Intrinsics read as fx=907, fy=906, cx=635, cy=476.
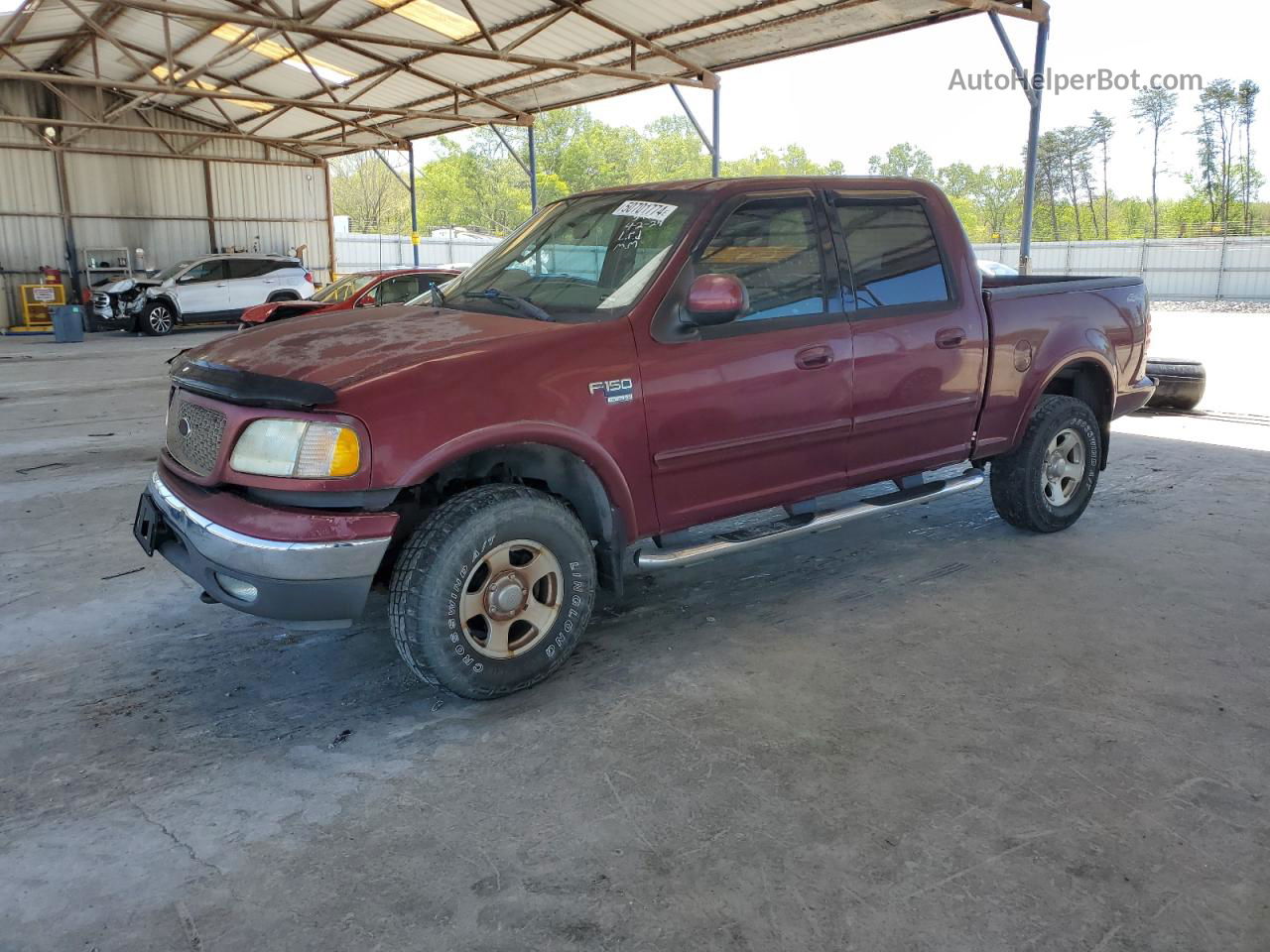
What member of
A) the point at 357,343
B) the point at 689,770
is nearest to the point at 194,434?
the point at 357,343

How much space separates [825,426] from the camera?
4059 millimetres

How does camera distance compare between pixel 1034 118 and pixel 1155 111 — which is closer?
pixel 1034 118

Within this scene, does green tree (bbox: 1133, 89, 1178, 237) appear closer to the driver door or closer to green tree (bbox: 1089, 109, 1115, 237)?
green tree (bbox: 1089, 109, 1115, 237)

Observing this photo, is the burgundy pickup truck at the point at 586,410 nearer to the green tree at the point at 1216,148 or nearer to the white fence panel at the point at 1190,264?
the white fence panel at the point at 1190,264

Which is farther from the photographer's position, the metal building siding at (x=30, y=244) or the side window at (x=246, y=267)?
the metal building siding at (x=30, y=244)

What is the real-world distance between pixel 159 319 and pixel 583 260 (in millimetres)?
19580

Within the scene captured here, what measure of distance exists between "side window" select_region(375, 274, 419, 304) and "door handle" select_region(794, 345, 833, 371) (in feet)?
32.0

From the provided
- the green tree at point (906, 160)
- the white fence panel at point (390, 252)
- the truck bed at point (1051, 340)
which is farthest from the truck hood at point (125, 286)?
the green tree at point (906, 160)

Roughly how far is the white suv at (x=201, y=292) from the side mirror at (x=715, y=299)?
65.8 ft

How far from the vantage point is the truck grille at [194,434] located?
319 centimetres

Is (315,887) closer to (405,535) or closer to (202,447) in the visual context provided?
(405,535)

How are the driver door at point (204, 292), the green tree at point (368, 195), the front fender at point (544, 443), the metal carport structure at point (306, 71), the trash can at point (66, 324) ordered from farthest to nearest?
the green tree at point (368, 195)
the driver door at point (204, 292)
the trash can at point (66, 324)
the metal carport structure at point (306, 71)
the front fender at point (544, 443)

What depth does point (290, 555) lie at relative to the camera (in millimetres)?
2912

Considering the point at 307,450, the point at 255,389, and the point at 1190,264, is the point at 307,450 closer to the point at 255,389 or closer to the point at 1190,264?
the point at 255,389
